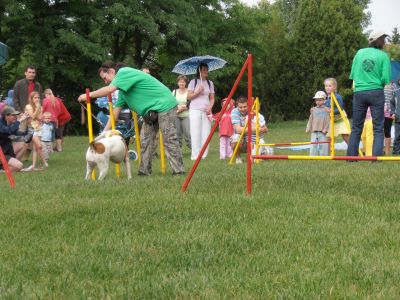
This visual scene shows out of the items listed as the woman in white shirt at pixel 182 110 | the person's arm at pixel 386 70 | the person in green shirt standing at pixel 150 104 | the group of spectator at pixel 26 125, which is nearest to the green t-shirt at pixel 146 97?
the person in green shirt standing at pixel 150 104

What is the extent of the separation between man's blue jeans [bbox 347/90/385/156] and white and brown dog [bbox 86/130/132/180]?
3.59 metres

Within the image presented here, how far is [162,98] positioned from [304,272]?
5.10 m

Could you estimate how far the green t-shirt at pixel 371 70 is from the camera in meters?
9.30

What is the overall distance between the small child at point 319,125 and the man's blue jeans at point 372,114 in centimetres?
305

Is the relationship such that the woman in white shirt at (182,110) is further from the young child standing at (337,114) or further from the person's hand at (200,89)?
the young child standing at (337,114)

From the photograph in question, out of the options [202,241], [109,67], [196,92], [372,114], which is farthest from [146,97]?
[202,241]

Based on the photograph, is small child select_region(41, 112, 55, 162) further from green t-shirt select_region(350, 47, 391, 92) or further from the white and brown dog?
green t-shirt select_region(350, 47, 391, 92)

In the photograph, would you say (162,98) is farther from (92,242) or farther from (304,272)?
(304,272)

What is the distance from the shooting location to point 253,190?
6.64 meters

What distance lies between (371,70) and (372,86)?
256 mm

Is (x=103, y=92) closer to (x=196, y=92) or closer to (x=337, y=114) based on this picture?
(x=196, y=92)

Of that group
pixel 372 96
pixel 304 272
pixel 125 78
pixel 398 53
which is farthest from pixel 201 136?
pixel 398 53

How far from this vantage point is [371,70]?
9.34 metres

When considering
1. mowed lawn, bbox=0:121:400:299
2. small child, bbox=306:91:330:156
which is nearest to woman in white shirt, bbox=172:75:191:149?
small child, bbox=306:91:330:156
